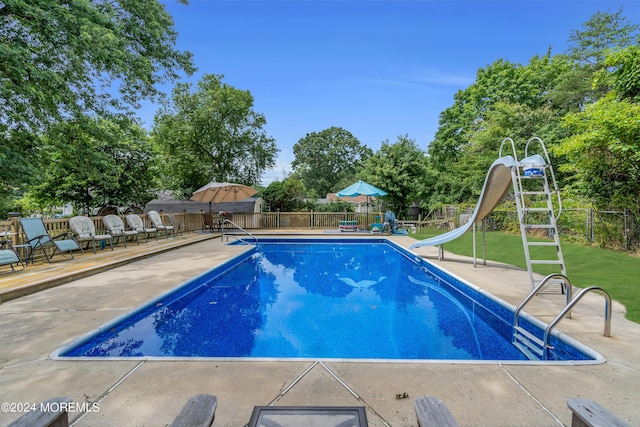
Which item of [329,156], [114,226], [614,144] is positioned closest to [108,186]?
[114,226]

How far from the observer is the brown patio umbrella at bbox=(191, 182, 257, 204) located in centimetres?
1383

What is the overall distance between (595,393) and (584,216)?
9.80 metres

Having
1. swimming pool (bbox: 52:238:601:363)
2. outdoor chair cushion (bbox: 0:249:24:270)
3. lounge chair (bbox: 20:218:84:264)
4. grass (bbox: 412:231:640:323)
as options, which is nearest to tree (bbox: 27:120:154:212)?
lounge chair (bbox: 20:218:84:264)

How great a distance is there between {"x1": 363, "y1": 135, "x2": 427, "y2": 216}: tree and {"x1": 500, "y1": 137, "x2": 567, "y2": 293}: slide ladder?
19.5 feet

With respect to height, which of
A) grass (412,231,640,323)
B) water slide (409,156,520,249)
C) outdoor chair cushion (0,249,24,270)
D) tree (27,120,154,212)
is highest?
tree (27,120,154,212)

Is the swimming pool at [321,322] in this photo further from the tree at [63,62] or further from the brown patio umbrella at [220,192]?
the brown patio umbrella at [220,192]

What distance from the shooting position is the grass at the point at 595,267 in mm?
4837

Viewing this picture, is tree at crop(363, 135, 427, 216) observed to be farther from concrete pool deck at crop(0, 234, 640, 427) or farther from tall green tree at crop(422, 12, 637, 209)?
concrete pool deck at crop(0, 234, 640, 427)

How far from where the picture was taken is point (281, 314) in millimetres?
5363

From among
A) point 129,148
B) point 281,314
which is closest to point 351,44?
point 129,148

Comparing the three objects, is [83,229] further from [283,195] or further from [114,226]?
[283,195]

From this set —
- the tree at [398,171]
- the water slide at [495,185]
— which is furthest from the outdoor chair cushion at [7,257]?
the tree at [398,171]

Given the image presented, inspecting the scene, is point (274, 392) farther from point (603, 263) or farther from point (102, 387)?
point (603, 263)

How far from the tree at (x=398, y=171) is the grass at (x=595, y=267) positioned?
9384 mm
